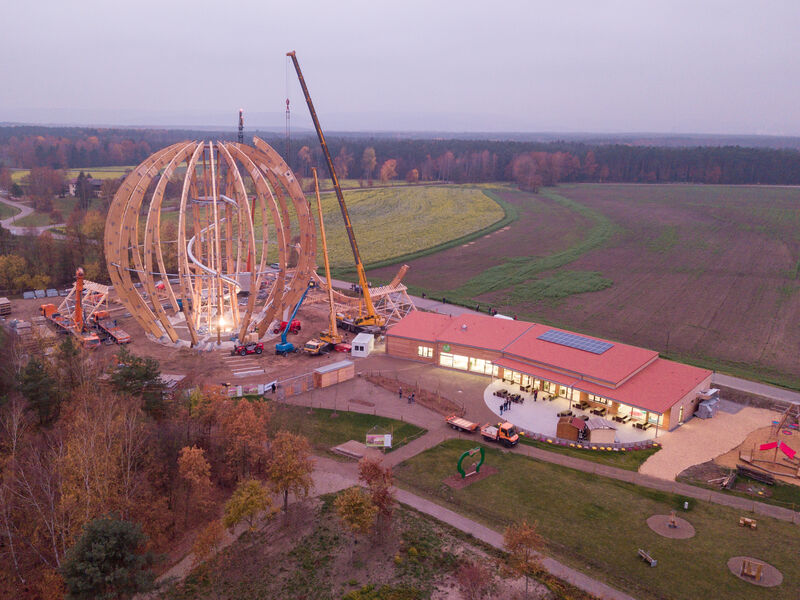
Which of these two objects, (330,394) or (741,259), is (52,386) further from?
(741,259)

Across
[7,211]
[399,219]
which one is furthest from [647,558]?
[7,211]

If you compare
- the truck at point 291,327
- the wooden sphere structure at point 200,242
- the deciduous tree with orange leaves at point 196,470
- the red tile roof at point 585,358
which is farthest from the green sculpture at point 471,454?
the truck at point 291,327

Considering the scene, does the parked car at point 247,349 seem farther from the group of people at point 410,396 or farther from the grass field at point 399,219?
the grass field at point 399,219

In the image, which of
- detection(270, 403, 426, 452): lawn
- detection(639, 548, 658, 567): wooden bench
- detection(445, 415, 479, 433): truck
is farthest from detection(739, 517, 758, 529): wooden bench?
detection(270, 403, 426, 452): lawn

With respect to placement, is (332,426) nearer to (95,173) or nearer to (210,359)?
(210,359)

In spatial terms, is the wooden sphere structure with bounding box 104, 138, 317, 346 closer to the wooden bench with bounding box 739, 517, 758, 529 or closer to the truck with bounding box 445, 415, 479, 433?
the truck with bounding box 445, 415, 479, 433

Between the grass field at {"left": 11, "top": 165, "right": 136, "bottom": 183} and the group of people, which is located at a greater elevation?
the grass field at {"left": 11, "top": 165, "right": 136, "bottom": 183}
